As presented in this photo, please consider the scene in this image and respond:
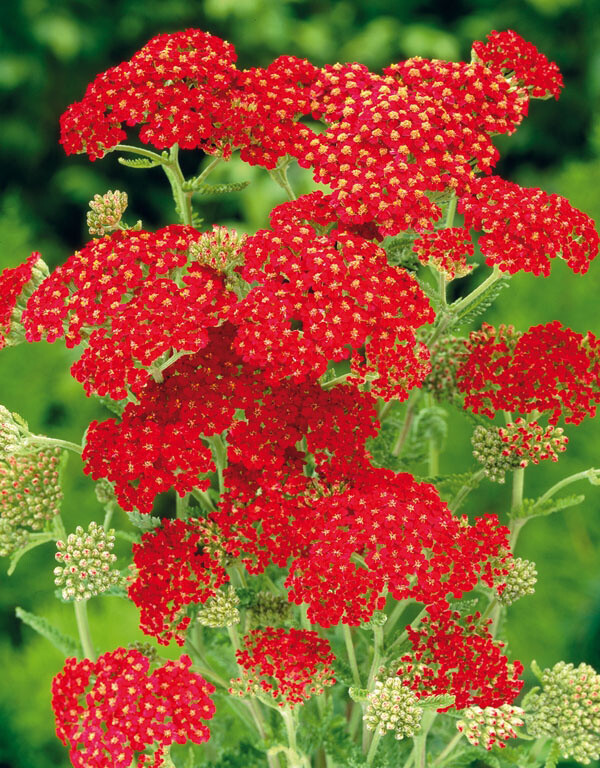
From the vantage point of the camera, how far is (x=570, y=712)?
118cm

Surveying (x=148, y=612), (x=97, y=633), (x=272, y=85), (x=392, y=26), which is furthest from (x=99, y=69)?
(x=148, y=612)

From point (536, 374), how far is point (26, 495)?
28.4 inches

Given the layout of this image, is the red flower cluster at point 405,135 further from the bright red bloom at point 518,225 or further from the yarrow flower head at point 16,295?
the yarrow flower head at point 16,295

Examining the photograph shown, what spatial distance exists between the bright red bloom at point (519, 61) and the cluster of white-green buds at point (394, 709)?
83 cm

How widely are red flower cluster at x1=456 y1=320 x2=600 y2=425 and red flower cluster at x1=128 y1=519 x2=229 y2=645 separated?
42cm

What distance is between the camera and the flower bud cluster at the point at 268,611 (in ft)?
4.09

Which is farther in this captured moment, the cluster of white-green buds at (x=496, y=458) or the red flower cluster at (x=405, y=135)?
the cluster of white-green buds at (x=496, y=458)

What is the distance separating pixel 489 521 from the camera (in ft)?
3.87

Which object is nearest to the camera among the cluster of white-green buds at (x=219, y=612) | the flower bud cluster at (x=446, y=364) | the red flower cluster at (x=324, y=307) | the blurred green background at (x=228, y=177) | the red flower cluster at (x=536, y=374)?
the red flower cluster at (x=324, y=307)

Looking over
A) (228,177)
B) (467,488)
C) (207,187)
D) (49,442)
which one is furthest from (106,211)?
(228,177)

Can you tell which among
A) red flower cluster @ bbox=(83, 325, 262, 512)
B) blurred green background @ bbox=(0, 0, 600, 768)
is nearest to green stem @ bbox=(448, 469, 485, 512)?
red flower cluster @ bbox=(83, 325, 262, 512)

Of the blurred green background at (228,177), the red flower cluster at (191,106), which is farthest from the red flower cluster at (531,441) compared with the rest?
the blurred green background at (228,177)

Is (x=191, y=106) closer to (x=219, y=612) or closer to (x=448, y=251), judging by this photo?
(x=448, y=251)

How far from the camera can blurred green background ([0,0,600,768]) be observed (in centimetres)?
247
